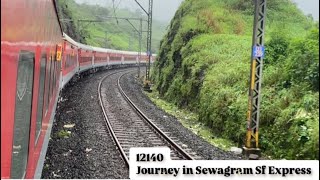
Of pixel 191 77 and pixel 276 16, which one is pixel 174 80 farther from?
pixel 276 16

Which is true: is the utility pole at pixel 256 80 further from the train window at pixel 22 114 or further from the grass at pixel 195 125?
the train window at pixel 22 114

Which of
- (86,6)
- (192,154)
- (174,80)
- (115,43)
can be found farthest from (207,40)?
(86,6)

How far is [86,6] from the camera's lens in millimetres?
110312

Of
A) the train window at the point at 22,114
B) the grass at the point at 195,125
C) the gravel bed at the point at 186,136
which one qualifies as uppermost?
the train window at the point at 22,114

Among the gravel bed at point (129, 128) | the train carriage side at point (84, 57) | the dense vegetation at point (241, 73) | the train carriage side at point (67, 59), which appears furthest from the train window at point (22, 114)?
the train carriage side at point (84, 57)

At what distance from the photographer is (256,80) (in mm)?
9867

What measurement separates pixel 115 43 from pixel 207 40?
70.3 metres

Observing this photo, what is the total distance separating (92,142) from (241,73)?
6082 millimetres

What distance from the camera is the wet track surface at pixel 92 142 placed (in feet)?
29.0

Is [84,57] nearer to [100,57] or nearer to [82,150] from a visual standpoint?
[100,57]

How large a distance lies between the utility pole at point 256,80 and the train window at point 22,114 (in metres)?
6.51

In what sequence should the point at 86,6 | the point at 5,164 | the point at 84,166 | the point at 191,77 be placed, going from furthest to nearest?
the point at 86,6, the point at 191,77, the point at 84,166, the point at 5,164

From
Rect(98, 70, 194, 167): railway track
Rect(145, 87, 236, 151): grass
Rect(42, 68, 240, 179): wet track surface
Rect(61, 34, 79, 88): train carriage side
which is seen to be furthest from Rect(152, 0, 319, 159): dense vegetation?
Rect(61, 34, 79, 88): train carriage side

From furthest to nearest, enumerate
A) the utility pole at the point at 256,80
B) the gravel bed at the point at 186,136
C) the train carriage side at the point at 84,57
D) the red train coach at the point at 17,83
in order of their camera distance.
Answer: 1. the train carriage side at the point at 84,57
2. the gravel bed at the point at 186,136
3. the utility pole at the point at 256,80
4. the red train coach at the point at 17,83
